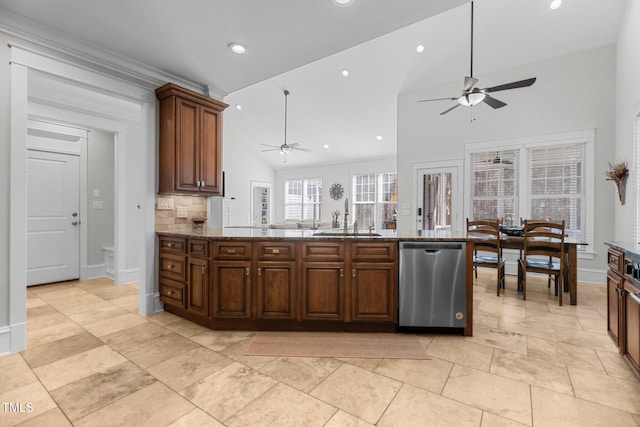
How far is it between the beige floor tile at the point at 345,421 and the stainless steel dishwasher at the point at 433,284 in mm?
1240

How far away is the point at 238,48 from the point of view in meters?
2.87

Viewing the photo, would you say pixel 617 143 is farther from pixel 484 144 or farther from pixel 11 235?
pixel 11 235

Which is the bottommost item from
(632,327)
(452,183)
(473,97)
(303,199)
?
(632,327)

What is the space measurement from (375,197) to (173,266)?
6.92 metres

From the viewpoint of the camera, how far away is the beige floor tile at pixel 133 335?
2564 millimetres

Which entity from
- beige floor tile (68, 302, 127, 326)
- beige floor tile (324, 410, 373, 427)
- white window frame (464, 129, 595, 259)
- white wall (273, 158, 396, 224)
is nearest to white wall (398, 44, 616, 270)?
white window frame (464, 129, 595, 259)

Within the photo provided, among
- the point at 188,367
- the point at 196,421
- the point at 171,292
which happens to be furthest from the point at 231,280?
the point at 196,421

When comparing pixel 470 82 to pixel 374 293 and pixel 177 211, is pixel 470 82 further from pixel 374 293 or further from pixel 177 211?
pixel 177 211

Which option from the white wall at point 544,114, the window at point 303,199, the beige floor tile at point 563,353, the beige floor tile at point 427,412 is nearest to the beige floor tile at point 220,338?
the beige floor tile at point 427,412

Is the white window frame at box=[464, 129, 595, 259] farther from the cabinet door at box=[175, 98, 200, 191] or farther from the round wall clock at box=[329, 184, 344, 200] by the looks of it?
the cabinet door at box=[175, 98, 200, 191]

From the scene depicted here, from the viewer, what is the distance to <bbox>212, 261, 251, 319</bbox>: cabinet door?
275 cm

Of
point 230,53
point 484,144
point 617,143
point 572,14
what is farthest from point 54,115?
point 617,143

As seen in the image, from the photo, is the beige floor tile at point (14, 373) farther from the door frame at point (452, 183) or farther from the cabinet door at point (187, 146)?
the door frame at point (452, 183)

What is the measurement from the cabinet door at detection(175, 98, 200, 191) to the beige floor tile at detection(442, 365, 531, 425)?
3040mm
